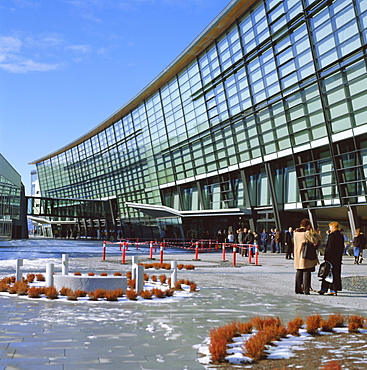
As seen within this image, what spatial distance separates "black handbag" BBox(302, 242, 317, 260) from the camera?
41.5 feet

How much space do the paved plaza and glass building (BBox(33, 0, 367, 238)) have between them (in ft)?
69.2

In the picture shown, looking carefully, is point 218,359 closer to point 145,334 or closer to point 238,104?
point 145,334

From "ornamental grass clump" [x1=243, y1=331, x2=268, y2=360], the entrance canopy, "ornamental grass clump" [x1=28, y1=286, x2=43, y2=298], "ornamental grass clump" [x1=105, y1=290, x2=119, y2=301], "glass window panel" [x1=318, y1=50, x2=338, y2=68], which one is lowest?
"ornamental grass clump" [x1=243, y1=331, x2=268, y2=360]

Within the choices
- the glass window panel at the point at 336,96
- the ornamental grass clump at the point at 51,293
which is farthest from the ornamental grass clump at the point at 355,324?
the glass window panel at the point at 336,96

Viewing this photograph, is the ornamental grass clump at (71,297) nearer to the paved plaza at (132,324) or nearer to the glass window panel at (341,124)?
the paved plaza at (132,324)

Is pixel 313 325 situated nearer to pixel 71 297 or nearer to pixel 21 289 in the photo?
pixel 71 297

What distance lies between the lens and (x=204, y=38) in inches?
1734

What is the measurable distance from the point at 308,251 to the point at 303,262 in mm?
300

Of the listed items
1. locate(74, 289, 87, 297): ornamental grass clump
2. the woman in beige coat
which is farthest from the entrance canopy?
locate(74, 289, 87, 297): ornamental grass clump

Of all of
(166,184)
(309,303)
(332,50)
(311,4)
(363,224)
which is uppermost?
(311,4)

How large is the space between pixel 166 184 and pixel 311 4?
28680 millimetres

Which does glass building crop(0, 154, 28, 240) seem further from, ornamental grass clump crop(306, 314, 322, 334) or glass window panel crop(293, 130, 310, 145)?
ornamental grass clump crop(306, 314, 322, 334)

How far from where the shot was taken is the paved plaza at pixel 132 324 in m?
5.53

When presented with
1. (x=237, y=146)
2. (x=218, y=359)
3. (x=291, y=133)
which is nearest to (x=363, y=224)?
(x=291, y=133)
